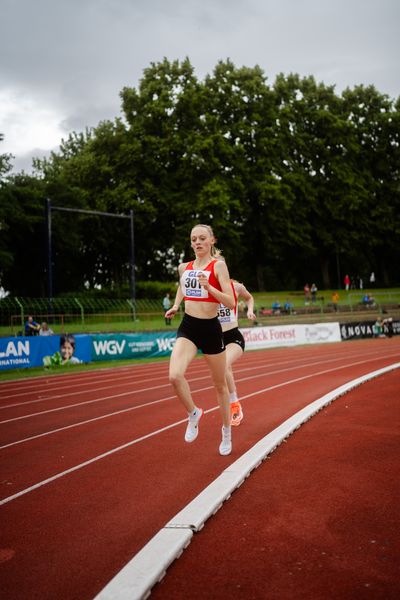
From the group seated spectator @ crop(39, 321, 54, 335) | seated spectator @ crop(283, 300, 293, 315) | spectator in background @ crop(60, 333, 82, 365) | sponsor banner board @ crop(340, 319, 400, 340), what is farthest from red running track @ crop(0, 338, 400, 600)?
seated spectator @ crop(283, 300, 293, 315)

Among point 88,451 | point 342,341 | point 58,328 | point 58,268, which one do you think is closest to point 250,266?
point 58,268

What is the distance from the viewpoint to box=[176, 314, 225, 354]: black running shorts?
515 centimetres

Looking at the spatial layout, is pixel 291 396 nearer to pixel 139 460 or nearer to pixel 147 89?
pixel 139 460

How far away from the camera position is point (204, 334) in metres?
5.15

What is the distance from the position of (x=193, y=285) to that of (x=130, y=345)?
16972mm

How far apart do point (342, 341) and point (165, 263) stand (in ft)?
70.8

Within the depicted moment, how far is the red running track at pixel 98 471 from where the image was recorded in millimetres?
3168

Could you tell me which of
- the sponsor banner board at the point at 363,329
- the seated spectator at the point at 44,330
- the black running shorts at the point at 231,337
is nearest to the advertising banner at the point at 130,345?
the seated spectator at the point at 44,330

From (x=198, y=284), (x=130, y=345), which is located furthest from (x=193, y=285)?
(x=130, y=345)

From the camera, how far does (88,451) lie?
20.1ft

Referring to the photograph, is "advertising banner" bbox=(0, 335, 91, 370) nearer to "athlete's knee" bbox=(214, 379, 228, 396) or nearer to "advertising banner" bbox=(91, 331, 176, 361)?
"advertising banner" bbox=(91, 331, 176, 361)

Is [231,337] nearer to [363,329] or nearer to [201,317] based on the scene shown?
[201,317]

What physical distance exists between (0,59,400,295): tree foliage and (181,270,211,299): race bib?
32168 millimetres

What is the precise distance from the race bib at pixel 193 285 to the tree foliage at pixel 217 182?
32168 mm
